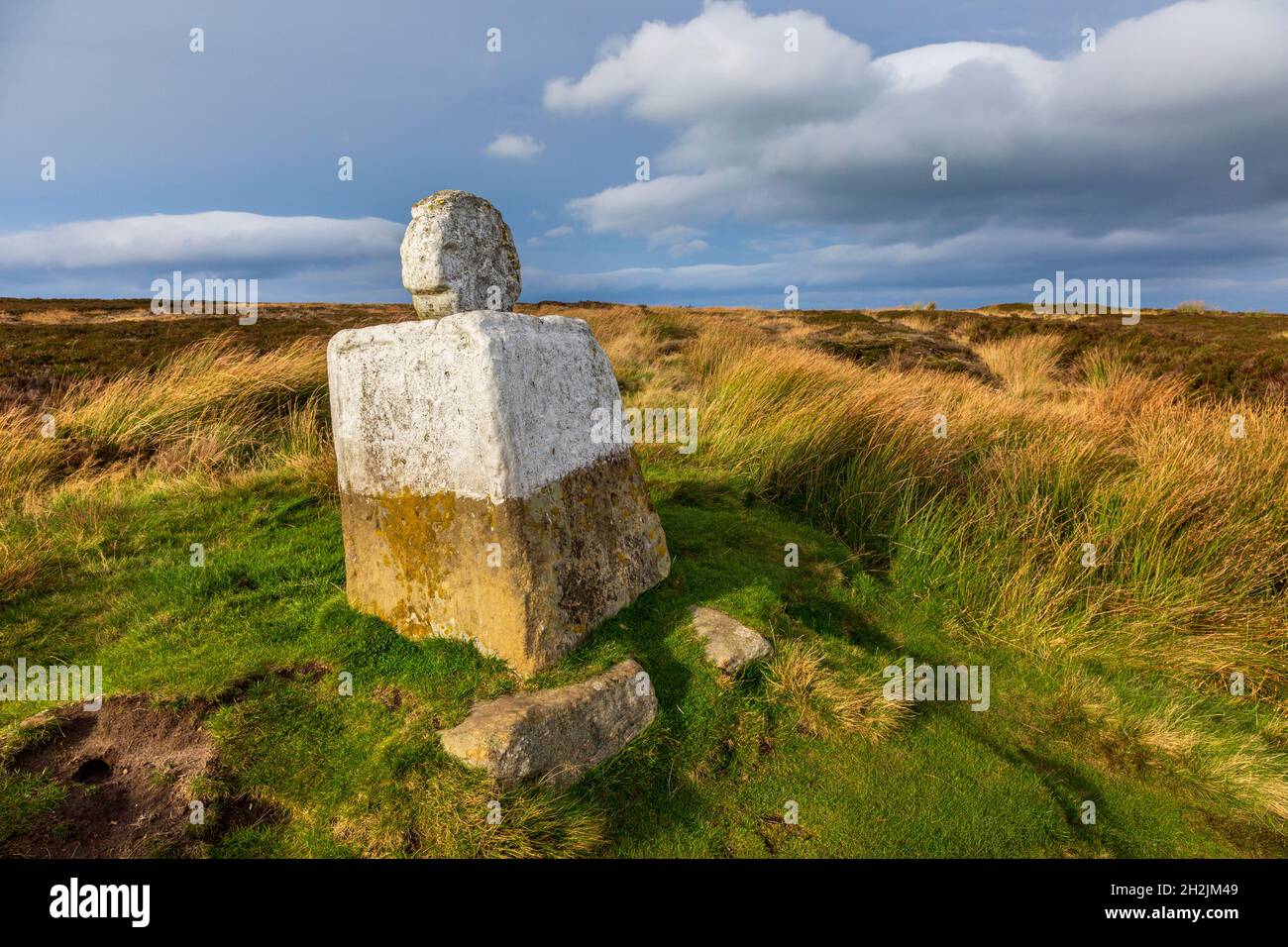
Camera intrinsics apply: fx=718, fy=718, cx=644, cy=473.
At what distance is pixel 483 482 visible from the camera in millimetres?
3430

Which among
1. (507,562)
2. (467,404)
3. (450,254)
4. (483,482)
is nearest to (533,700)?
(507,562)

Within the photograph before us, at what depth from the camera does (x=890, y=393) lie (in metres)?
7.32

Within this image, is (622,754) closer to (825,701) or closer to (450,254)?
(825,701)

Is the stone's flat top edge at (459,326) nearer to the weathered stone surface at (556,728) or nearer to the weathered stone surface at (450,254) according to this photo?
the weathered stone surface at (450,254)

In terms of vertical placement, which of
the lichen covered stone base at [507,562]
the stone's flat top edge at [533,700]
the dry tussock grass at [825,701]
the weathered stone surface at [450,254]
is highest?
the weathered stone surface at [450,254]

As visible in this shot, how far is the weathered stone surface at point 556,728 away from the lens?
3.01 m

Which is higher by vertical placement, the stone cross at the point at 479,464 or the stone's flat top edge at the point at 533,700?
the stone cross at the point at 479,464

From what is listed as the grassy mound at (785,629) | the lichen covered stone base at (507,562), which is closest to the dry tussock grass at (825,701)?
the grassy mound at (785,629)

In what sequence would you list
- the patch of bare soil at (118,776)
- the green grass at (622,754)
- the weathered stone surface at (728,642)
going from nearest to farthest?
the patch of bare soil at (118,776) → the green grass at (622,754) → the weathered stone surface at (728,642)

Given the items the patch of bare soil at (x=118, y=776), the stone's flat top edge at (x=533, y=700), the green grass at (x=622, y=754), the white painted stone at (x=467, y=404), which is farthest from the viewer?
the white painted stone at (x=467, y=404)

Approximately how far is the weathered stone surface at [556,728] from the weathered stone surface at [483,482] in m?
0.28

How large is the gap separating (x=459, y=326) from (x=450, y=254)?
22.0 inches

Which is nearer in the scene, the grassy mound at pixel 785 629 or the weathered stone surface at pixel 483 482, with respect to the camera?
the grassy mound at pixel 785 629
